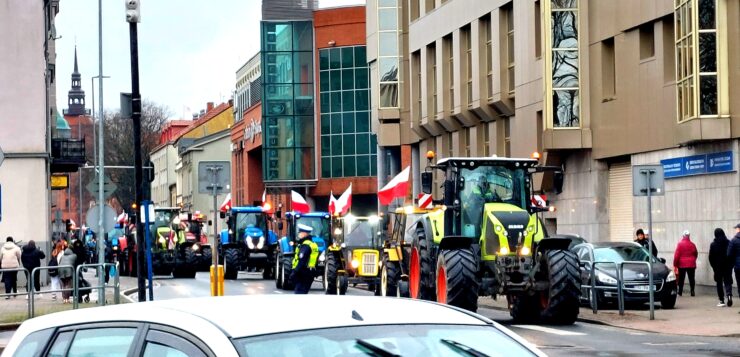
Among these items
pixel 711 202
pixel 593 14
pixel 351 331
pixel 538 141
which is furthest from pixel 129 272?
pixel 351 331

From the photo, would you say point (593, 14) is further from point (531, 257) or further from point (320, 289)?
point (531, 257)

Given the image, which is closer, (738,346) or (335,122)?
(738,346)

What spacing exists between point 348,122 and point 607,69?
4568 centimetres

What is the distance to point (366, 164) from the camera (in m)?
85.6

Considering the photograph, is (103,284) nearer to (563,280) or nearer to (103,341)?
(563,280)

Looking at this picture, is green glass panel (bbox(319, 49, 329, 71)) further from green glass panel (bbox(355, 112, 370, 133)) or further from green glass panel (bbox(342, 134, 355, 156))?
green glass panel (bbox(342, 134, 355, 156))

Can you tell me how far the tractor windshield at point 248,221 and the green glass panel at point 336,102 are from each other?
34.0 metres

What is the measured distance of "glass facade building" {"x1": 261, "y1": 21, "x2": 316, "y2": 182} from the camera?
86.1 metres

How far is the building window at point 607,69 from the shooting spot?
41.0 m

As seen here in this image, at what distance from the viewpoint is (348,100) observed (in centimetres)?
8612

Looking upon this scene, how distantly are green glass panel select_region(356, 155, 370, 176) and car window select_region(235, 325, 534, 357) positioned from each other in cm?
7976

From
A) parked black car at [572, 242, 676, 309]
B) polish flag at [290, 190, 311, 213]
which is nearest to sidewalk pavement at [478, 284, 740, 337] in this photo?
parked black car at [572, 242, 676, 309]

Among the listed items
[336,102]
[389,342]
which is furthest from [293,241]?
[336,102]

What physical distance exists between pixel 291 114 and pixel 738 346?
223 ft
